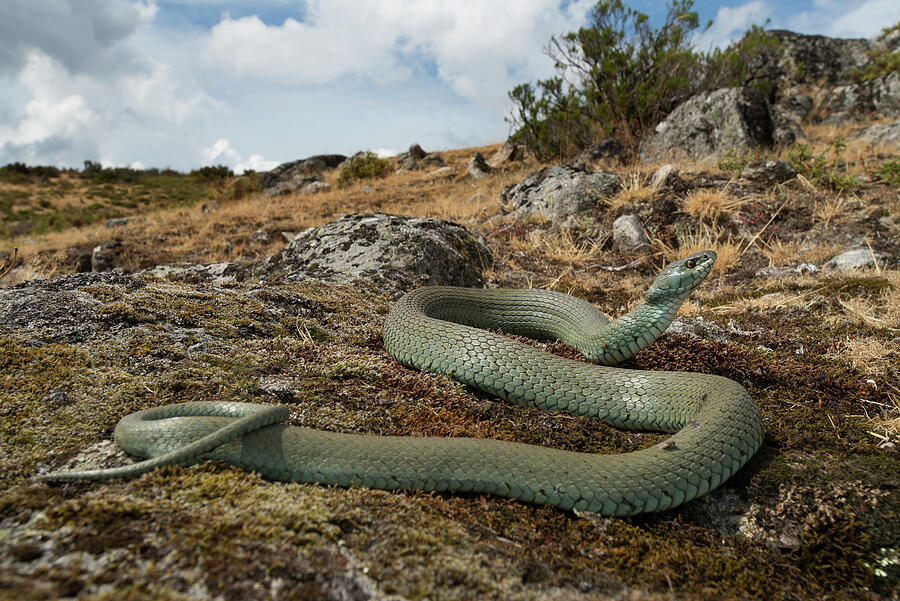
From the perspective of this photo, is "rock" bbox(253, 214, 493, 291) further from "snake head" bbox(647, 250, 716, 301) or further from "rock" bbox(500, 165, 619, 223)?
"rock" bbox(500, 165, 619, 223)

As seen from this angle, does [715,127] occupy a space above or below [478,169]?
below

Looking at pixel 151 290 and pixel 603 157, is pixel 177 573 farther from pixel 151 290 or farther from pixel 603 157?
pixel 603 157

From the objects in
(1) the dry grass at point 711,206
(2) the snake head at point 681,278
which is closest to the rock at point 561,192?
(1) the dry grass at point 711,206

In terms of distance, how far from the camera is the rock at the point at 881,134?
16.1m

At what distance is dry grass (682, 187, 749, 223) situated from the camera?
10039mm

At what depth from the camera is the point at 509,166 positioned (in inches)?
884

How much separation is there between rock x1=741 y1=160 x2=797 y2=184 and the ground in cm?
564

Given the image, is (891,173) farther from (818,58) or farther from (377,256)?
(818,58)

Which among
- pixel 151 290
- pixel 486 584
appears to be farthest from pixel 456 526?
pixel 151 290

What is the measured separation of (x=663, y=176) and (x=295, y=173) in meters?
24.2

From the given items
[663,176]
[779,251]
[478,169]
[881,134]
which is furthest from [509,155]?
[779,251]

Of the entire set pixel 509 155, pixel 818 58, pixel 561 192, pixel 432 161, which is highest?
pixel 818 58

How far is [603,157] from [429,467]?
1538 cm

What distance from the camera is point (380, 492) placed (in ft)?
8.03
